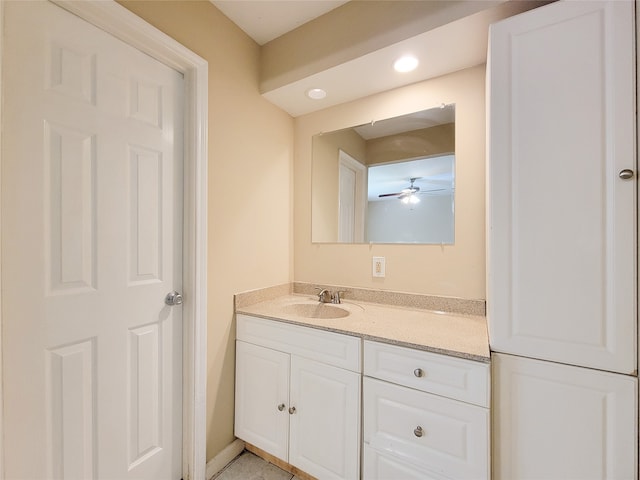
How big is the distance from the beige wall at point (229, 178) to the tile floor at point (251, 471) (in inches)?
4.9

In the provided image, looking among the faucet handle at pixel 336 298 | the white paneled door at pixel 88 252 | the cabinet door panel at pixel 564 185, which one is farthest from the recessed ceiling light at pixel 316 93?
the faucet handle at pixel 336 298

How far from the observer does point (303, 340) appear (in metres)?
1.32

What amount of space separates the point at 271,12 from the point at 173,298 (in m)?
1.57

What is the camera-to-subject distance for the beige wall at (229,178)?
4.50 ft

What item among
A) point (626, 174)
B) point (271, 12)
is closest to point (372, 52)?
point (271, 12)

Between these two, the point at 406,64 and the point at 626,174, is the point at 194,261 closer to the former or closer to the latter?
the point at 406,64

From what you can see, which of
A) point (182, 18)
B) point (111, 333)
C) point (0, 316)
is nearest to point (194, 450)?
point (111, 333)

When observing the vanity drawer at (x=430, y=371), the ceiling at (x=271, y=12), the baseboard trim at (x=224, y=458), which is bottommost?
the baseboard trim at (x=224, y=458)

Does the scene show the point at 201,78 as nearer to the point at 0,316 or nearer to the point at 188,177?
the point at 188,177

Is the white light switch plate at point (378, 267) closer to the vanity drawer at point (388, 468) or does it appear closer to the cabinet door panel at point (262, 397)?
the cabinet door panel at point (262, 397)

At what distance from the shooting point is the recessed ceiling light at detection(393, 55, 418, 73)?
4.50 feet

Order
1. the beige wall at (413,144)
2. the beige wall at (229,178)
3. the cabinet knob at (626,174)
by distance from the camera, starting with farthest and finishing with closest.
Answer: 1. the beige wall at (413,144)
2. the beige wall at (229,178)
3. the cabinet knob at (626,174)

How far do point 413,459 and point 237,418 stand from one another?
965mm

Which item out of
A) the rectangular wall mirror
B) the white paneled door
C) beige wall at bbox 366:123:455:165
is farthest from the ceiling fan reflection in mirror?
the white paneled door
